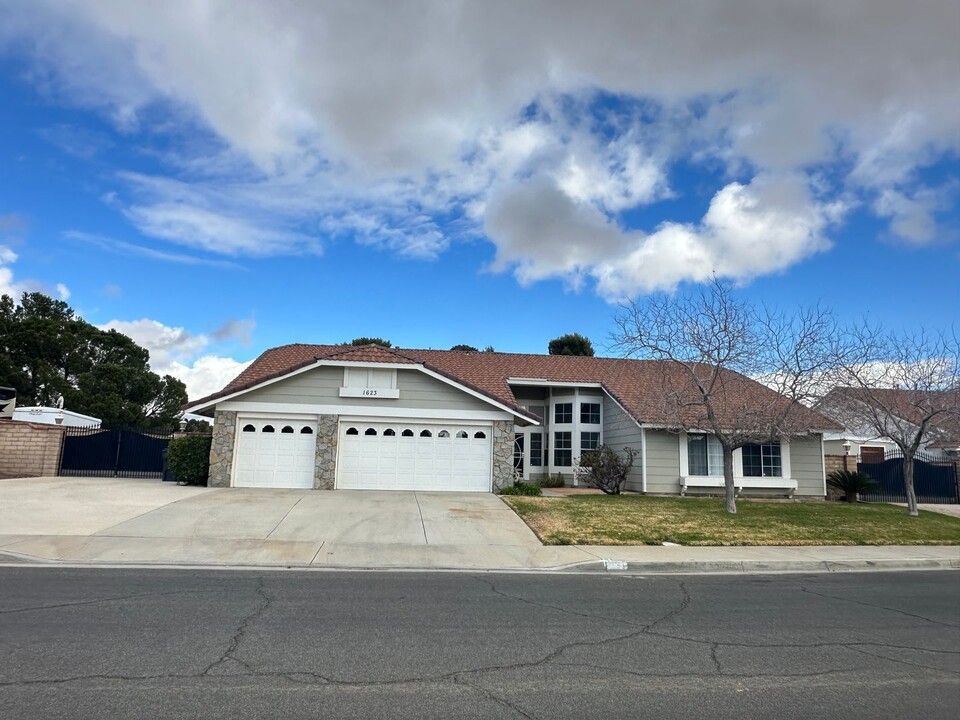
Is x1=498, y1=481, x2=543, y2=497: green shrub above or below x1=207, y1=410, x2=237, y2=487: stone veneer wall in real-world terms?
below

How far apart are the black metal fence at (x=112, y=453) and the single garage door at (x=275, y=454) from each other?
3.64 metres

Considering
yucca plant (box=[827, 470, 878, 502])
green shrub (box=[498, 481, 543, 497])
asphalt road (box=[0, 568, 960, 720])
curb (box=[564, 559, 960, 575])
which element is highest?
yucca plant (box=[827, 470, 878, 502])

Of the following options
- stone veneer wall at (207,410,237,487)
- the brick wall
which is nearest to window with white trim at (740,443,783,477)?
stone veneer wall at (207,410,237,487)

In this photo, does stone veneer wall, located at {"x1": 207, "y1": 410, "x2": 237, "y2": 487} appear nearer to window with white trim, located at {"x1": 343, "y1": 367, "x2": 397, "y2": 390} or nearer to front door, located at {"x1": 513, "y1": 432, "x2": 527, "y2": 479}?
window with white trim, located at {"x1": 343, "y1": 367, "x2": 397, "y2": 390}

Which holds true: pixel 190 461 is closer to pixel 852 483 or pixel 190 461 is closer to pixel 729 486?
pixel 729 486

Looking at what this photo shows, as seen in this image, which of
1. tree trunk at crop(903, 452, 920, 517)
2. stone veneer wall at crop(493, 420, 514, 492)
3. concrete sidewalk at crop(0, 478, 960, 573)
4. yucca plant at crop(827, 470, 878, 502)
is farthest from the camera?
yucca plant at crop(827, 470, 878, 502)

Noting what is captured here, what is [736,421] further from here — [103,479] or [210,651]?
[103,479]

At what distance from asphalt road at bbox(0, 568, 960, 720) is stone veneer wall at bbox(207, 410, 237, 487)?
10.7 metres

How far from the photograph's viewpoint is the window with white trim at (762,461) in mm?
24000

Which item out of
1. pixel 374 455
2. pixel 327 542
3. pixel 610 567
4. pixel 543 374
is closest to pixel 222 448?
pixel 374 455

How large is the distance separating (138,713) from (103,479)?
1926cm

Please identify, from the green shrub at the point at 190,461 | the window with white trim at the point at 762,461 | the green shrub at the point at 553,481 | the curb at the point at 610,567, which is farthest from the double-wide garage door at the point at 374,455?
the curb at the point at 610,567

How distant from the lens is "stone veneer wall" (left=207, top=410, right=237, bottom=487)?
20188 mm

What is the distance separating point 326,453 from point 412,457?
104 inches
